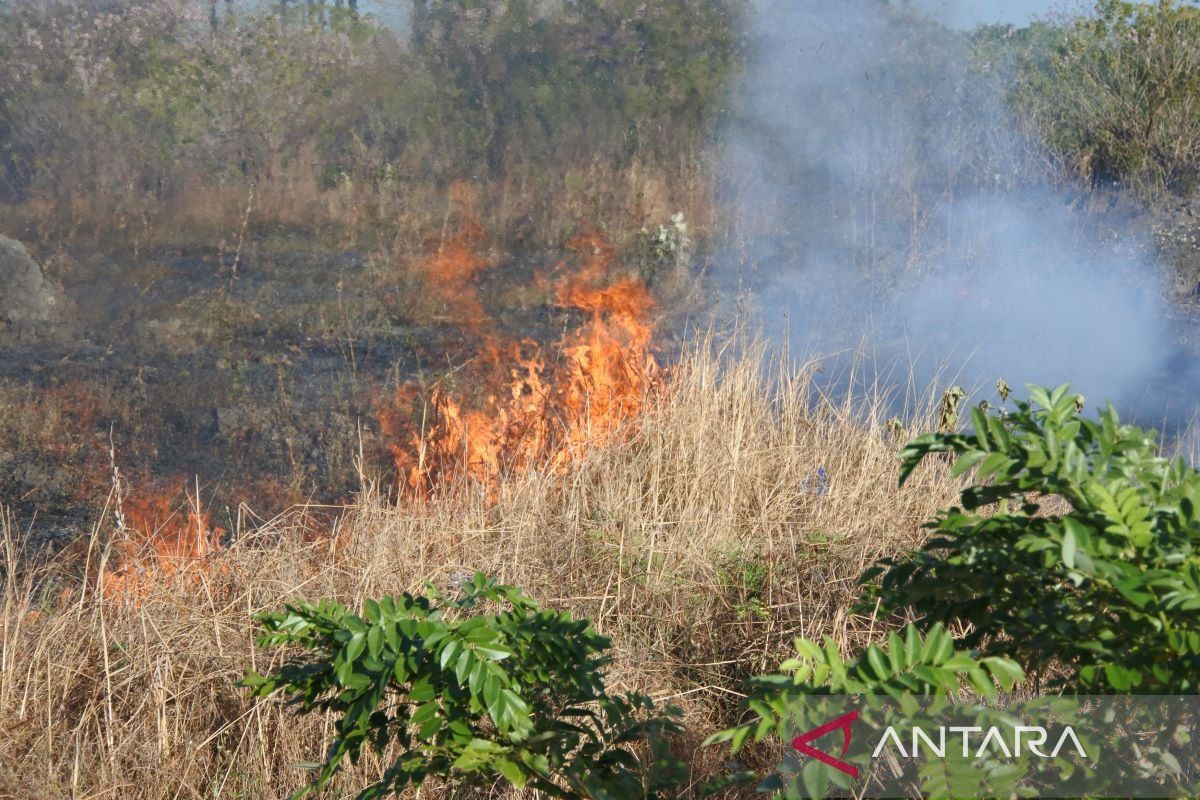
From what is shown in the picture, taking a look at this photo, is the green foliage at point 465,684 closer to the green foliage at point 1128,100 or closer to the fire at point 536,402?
the fire at point 536,402

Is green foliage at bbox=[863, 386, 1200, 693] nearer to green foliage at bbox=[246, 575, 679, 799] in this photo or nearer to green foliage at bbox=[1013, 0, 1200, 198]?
green foliage at bbox=[246, 575, 679, 799]

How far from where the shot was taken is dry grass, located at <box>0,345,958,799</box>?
108 inches

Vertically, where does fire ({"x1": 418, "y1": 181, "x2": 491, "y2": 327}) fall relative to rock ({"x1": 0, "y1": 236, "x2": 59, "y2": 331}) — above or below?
above

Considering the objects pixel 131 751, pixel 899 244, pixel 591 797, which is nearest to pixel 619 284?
pixel 899 244

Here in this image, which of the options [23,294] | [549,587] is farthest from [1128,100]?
[23,294]

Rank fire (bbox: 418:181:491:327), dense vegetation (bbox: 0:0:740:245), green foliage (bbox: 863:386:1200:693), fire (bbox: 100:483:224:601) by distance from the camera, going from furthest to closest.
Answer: dense vegetation (bbox: 0:0:740:245) → fire (bbox: 418:181:491:327) → fire (bbox: 100:483:224:601) → green foliage (bbox: 863:386:1200:693)

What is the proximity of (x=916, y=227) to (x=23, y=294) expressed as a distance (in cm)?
738

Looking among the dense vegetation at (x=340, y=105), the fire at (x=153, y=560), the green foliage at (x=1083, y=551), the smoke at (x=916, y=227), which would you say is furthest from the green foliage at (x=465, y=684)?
the dense vegetation at (x=340, y=105)

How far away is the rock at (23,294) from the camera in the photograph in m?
8.16

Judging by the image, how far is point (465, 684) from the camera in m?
1.74

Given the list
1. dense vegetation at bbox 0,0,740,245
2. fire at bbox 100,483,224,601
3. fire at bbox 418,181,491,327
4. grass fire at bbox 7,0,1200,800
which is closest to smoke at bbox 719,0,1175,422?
grass fire at bbox 7,0,1200,800

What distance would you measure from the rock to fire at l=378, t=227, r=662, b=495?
3.17 metres

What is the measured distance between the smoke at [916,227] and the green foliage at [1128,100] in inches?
15.3

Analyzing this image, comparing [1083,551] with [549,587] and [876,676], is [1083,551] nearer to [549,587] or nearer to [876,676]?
[876,676]
